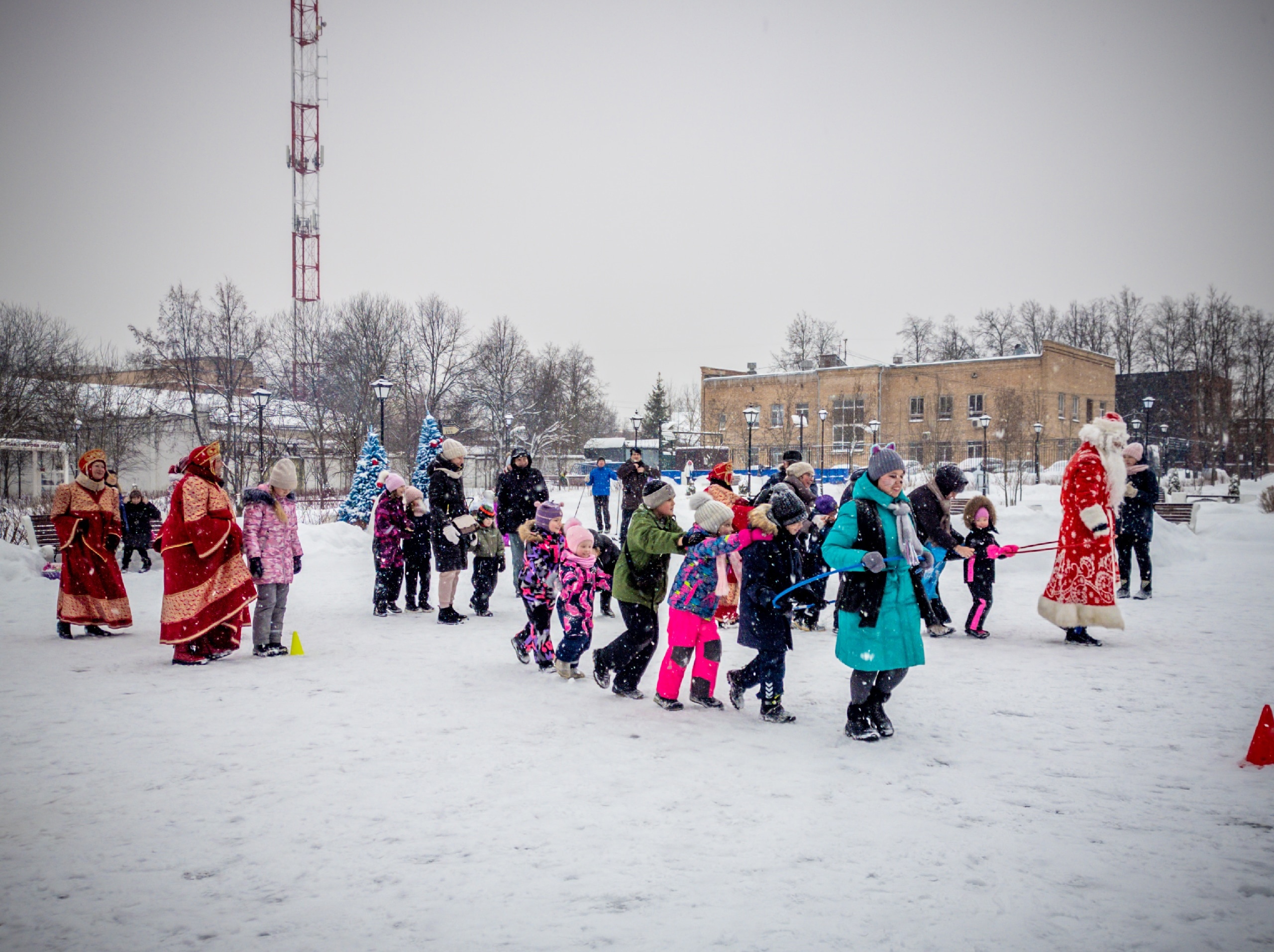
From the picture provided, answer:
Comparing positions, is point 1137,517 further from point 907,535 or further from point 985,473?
point 985,473

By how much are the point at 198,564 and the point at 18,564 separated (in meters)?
7.77

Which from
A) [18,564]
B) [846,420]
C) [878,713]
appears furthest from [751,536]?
[846,420]

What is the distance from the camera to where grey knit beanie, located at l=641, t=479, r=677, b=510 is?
591 cm

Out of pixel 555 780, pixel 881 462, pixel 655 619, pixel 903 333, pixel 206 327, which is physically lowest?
pixel 555 780

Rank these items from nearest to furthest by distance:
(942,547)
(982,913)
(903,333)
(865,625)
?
(982,913) < (865,625) < (942,547) < (903,333)

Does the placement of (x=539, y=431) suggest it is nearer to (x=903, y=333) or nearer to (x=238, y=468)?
(x=238, y=468)

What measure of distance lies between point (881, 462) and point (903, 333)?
72067 mm

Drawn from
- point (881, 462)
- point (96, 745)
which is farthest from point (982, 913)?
point (96, 745)

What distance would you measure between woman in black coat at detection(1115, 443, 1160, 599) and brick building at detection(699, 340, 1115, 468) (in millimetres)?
39083

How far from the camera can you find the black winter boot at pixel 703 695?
5867 millimetres

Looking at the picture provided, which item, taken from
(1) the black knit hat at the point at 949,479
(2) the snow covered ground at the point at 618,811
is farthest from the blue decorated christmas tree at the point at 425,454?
(2) the snow covered ground at the point at 618,811

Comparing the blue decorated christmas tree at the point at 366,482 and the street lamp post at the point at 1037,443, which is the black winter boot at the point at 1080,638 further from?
the street lamp post at the point at 1037,443

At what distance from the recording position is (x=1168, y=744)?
196 inches

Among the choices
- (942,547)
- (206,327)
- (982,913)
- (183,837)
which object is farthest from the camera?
(206,327)
